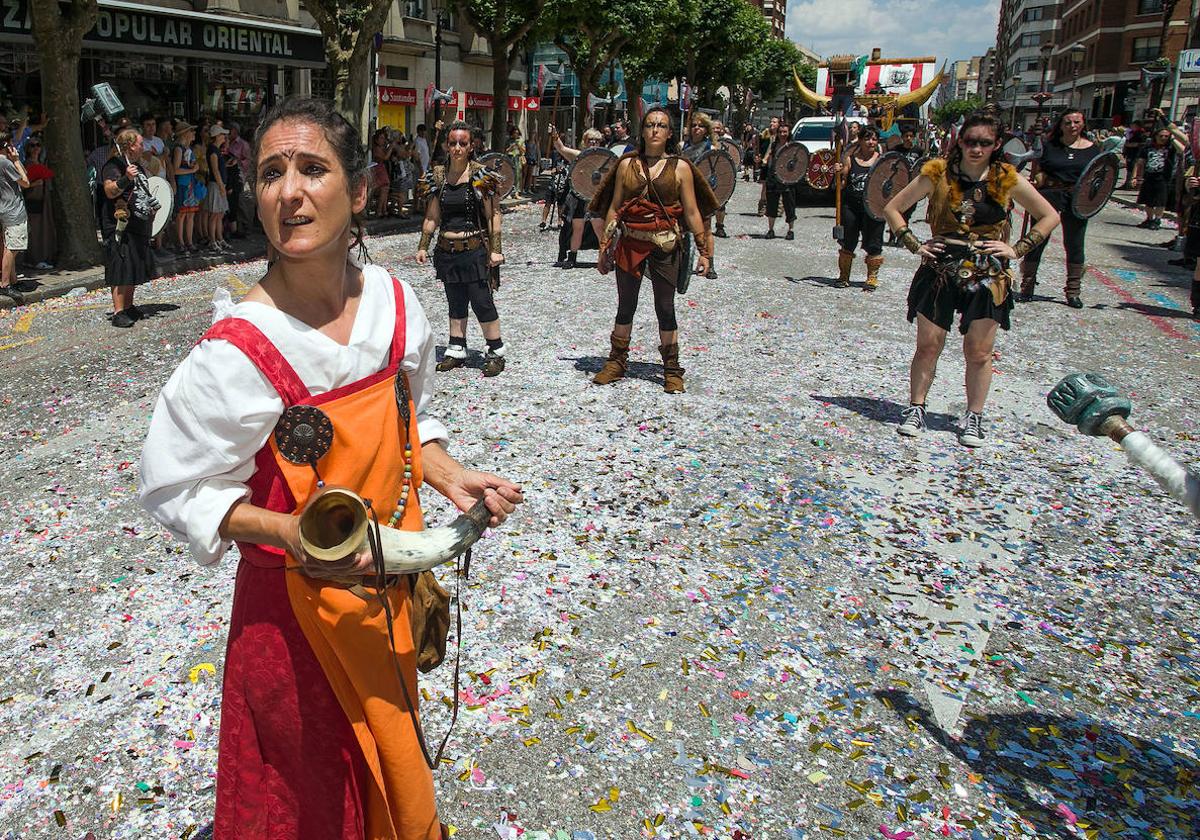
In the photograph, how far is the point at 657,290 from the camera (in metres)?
7.15

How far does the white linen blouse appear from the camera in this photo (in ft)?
5.60

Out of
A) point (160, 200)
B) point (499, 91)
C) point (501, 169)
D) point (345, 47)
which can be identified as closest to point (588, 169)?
point (501, 169)

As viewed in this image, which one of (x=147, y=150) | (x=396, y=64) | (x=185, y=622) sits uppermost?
(x=396, y=64)

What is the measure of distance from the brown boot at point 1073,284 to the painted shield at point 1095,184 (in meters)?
0.67

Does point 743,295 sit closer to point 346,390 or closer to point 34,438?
point 34,438

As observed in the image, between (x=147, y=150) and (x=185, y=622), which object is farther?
(x=147, y=150)

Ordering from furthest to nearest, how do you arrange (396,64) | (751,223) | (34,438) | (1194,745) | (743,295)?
(396,64) → (751,223) → (743,295) → (34,438) → (1194,745)

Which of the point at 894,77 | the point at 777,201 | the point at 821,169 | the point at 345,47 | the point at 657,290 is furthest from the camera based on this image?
→ the point at 894,77

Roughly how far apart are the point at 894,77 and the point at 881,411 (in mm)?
38155

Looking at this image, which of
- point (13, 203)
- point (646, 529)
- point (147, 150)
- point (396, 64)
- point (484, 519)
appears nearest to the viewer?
point (484, 519)

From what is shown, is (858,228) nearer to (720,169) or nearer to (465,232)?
(720,169)

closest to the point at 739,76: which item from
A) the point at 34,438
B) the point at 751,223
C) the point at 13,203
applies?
the point at 751,223

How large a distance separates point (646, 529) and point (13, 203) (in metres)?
8.74

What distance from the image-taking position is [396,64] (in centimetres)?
3078
